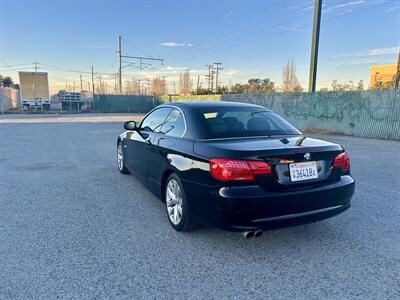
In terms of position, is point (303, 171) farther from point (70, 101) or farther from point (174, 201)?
point (70, 101)

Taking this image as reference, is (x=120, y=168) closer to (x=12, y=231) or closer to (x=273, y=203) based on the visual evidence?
(x=12, y=231)

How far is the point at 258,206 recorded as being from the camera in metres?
2.62

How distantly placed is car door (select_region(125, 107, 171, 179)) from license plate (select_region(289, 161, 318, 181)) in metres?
2.16

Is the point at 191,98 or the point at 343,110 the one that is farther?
the point at 191,98

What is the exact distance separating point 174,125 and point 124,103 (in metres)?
42.2

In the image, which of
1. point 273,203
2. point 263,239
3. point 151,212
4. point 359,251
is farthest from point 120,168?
point 359,251

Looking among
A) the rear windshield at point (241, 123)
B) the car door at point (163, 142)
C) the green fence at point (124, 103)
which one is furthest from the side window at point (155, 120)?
the green fence at point (124, 103)

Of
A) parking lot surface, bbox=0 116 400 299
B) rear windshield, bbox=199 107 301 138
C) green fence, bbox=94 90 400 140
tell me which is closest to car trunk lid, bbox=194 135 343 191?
rear windshield, bbox=199 107 301 138

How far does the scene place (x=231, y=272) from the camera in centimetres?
260

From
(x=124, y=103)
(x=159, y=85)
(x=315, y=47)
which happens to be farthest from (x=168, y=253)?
(x=159, y=85)

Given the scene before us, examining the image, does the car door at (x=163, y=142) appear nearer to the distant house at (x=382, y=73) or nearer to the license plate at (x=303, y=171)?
the license plate at (x=303, y=171)

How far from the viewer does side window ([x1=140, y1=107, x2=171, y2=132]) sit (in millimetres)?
4364

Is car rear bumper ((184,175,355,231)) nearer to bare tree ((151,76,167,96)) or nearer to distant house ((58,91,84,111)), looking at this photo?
distant house ((58,91,84,111))

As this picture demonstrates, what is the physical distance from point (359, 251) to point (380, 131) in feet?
36.2
